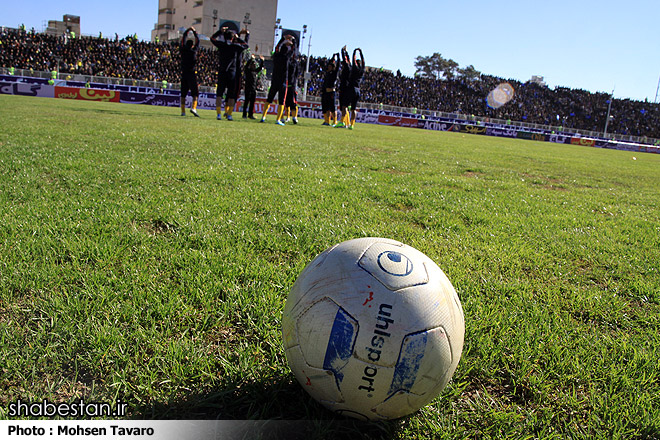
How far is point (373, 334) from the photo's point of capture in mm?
1473

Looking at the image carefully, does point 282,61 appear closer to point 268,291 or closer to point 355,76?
point 355,76

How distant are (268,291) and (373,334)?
1.23 m

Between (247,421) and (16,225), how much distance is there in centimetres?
278

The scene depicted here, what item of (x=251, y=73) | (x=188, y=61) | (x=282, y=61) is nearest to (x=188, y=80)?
(x=188, y=61)

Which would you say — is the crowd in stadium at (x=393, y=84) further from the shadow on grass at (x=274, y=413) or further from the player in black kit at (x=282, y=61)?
the shadow on grass at (x=274, y=413)

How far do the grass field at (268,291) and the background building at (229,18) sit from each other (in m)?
65.7

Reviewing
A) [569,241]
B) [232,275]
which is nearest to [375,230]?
[232,275]

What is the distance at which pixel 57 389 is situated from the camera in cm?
174

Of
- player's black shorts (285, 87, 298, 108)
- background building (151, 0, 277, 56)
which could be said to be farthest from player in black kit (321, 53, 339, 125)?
background building (151, 0, 277, 56)

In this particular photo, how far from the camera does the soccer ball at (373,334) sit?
1482 millimetres

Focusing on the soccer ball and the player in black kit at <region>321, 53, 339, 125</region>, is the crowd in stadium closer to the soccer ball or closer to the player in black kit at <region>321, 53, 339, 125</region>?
the player in black kit at <region>321, 53, 339, 125</region>

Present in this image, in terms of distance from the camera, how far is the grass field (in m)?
1.77

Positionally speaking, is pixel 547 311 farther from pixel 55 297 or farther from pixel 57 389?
pixel 55 297

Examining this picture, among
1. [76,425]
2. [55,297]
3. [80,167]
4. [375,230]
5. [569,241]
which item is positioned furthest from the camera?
[80,167]
